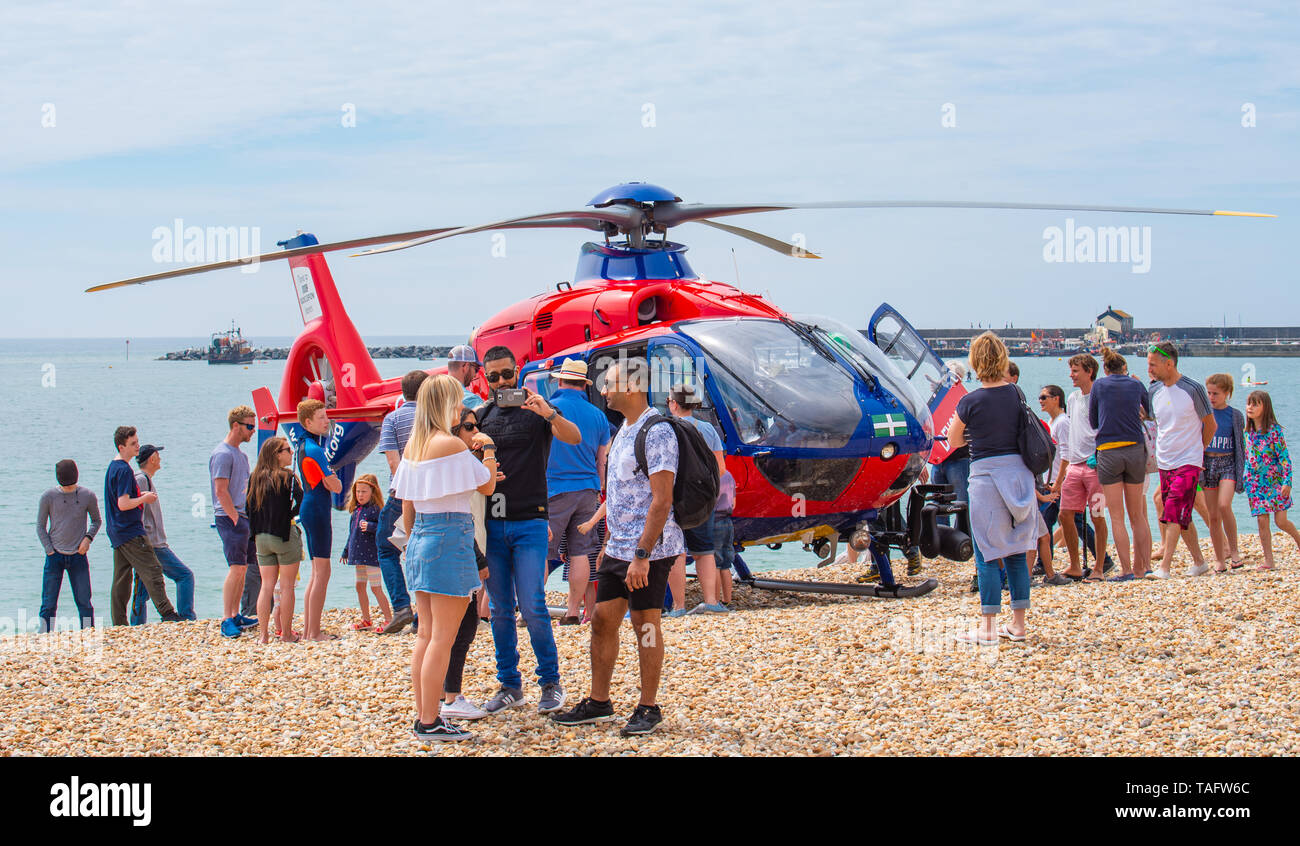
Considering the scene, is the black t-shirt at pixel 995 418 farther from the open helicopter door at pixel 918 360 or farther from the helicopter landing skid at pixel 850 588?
the open helicopter door at pixel 918 360

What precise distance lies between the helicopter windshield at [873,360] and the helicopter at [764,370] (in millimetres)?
18

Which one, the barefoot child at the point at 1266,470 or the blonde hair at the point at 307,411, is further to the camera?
the barefoot child at the point at 1266,470

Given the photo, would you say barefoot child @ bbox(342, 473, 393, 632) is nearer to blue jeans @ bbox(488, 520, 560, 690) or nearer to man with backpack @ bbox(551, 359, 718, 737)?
blue jeans @ bbox(488, 520, 560, 690)

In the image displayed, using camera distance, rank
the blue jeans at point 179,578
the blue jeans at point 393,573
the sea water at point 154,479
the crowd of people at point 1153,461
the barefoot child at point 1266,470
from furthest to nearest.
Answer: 1. the sea water at point 154,479
2. the blue jeans at point 179,578
3. the barefoot child at point 1266,470
4. the crowd of people at point 1153,461
5. the blue jeans at point 393,573

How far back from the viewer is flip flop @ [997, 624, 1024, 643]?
6.13 m

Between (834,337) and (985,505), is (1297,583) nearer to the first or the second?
(985,505)

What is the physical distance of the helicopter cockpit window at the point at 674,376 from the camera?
8.26m

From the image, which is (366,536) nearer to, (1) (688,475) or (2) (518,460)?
(2) (518,460)

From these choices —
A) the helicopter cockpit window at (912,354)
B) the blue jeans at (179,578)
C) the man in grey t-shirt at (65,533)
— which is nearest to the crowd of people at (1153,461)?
the helicopter cockpit window at (912,354)

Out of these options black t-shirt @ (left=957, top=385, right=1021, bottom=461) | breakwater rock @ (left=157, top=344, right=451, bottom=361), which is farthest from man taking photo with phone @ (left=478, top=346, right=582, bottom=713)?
breakwater rock @ (left=157, top=344, right=451, bottom=361)

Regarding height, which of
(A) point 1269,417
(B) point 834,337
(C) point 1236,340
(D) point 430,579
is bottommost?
(D) point 430,579

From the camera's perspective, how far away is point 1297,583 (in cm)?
725
